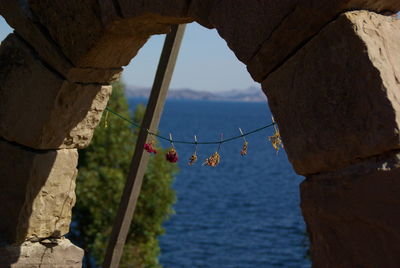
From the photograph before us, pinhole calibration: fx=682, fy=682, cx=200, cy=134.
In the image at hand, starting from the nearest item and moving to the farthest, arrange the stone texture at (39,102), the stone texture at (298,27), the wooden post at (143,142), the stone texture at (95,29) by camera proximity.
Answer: the stone texture at (298,27)
the stone texture at (95,29)
the stone texture at (39,102)
the wooden post at (143,142)

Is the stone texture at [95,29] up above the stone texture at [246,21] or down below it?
above

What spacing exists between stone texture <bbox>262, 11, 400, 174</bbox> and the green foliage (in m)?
11.2

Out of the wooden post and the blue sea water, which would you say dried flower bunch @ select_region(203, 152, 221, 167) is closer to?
the wooden post

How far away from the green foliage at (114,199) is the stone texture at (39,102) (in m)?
9.61

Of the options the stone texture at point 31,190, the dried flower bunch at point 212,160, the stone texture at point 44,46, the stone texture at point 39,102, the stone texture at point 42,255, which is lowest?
the stone texture at point 42,255

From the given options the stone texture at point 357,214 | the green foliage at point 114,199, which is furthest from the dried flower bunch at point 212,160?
the green foliage at point 114,199

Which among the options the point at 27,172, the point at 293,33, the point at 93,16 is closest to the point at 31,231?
the point at 27,172

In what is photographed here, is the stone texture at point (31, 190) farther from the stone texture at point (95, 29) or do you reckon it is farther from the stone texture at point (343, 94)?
the stone texture at point (343, 94)

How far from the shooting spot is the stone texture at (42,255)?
3682 mm

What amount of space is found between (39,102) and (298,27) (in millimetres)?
1756

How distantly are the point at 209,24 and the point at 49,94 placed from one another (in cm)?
122

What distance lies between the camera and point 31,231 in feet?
12.2

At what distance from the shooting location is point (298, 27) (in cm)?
211

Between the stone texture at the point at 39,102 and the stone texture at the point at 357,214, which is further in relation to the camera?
the stone texture at the point at 39,102
